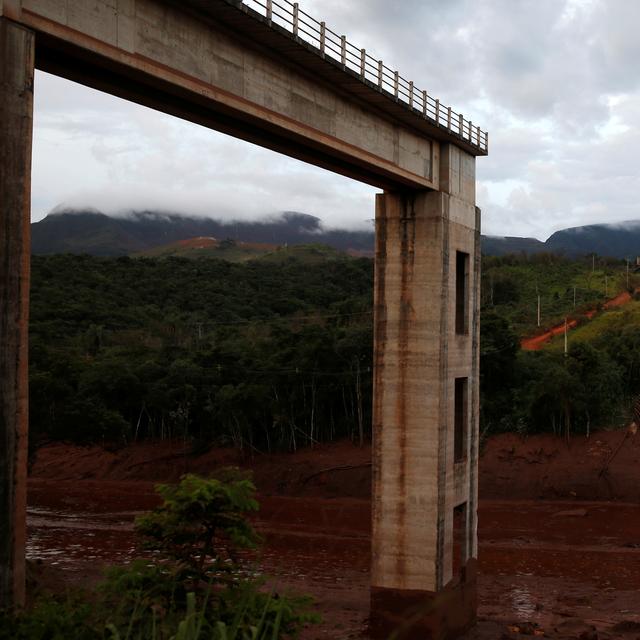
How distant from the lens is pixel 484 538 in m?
35.7

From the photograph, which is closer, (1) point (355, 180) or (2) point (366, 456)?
(1) point (355, 180)

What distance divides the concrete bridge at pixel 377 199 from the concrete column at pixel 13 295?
→ 18 mm

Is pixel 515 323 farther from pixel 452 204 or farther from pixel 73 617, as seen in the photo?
pixel 73 617

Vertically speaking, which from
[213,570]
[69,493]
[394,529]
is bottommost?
[69,493]

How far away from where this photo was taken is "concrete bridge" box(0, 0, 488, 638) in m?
10.1

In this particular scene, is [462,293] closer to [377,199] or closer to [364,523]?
[377,199]

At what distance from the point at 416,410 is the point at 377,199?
5.55m

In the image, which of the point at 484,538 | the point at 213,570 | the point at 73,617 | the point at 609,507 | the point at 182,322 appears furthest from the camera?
the point at 182,322

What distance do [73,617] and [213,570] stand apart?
2.67 m

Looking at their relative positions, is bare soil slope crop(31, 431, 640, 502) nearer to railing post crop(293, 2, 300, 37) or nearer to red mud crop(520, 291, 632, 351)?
red mud crop(520, 291, 632, 351)

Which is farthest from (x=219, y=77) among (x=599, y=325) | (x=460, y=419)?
(x=599, y=325)

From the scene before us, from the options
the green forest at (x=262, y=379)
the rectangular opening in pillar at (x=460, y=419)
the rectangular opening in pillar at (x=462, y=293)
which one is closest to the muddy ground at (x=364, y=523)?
the green forest at (x=262, y=379)

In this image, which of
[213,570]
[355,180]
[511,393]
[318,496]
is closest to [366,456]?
[318,496]

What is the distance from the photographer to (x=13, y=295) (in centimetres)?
1005
